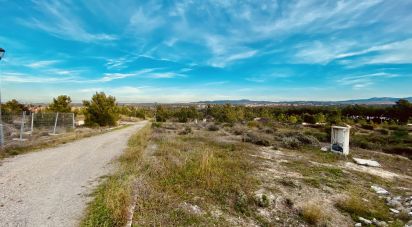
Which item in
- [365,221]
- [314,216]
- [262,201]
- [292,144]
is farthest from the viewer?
[292,144]

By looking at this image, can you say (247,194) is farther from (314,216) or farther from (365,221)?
(365,221)

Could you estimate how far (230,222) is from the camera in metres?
4.34

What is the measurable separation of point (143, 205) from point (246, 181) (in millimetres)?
3026

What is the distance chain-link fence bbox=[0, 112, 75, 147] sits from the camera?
12398mm

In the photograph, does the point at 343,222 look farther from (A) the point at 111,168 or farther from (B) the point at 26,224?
(A) the point at 111,168

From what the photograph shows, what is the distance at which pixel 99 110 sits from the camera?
27969 mm

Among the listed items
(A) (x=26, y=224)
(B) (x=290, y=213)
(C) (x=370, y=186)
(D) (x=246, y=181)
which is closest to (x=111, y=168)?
(A) (x=26, y=224)

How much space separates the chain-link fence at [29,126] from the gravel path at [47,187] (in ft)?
14.4

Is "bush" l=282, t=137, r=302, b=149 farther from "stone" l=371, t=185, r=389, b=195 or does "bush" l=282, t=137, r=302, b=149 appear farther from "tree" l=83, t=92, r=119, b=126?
"tree" l=83, t=92, r=119, b=126

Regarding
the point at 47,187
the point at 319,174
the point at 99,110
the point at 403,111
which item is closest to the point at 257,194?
the point at 319,174

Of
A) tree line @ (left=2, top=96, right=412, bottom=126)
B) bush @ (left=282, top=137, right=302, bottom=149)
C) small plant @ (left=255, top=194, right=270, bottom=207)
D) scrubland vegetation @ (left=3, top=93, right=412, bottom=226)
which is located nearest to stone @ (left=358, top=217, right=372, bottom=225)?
scrubland vegetation @ (left=3, top=93, right=412, bottom=226)

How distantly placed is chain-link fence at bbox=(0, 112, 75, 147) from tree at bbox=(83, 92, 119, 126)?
11775mm

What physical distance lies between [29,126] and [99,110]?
48.1ft

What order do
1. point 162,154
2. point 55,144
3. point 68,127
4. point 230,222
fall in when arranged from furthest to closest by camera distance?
point 68,127 → point 55,144 → point 162,154 → point 230,222
